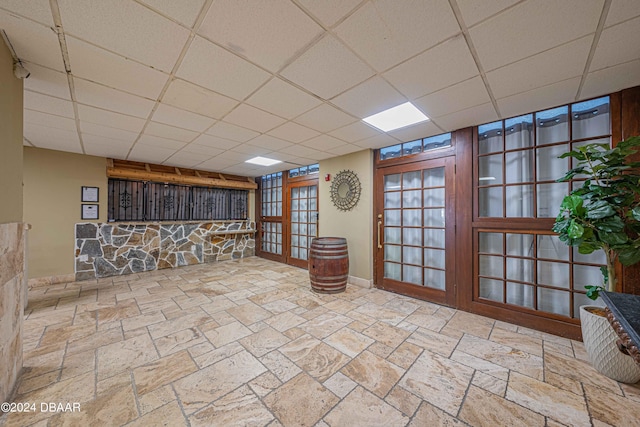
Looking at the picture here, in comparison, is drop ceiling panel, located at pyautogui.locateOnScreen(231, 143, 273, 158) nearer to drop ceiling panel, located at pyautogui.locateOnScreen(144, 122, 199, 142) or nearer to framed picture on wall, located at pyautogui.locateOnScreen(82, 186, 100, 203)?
drop ceiling panel, located at pyautogui.locateOnScreen(144, 122, 199, 142)

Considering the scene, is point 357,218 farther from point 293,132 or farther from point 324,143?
point 293,132

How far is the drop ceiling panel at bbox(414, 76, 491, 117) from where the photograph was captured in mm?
2021

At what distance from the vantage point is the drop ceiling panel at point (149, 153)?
3918 mm

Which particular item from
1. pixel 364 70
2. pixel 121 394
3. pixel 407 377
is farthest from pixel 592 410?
pixel 121 394

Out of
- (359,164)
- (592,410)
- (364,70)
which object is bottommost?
(592,410)

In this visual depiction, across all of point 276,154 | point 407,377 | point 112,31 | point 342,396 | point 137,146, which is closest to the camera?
point 112,31

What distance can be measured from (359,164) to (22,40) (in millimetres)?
3655

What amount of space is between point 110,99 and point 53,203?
334cm

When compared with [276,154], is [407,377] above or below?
below

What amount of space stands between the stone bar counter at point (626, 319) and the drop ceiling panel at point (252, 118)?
2.92 metres

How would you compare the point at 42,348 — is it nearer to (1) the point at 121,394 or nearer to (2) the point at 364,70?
(1) the point at 121,394

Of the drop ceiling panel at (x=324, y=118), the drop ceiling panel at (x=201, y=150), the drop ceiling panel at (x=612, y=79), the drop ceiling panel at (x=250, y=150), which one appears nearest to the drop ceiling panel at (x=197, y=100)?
the drop ceiling panel at (x=324, y=118)

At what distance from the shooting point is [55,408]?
147 centimetres

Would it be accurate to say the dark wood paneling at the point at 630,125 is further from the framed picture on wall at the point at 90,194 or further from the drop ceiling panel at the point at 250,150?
the framed picture on wall at the point at 90,194
